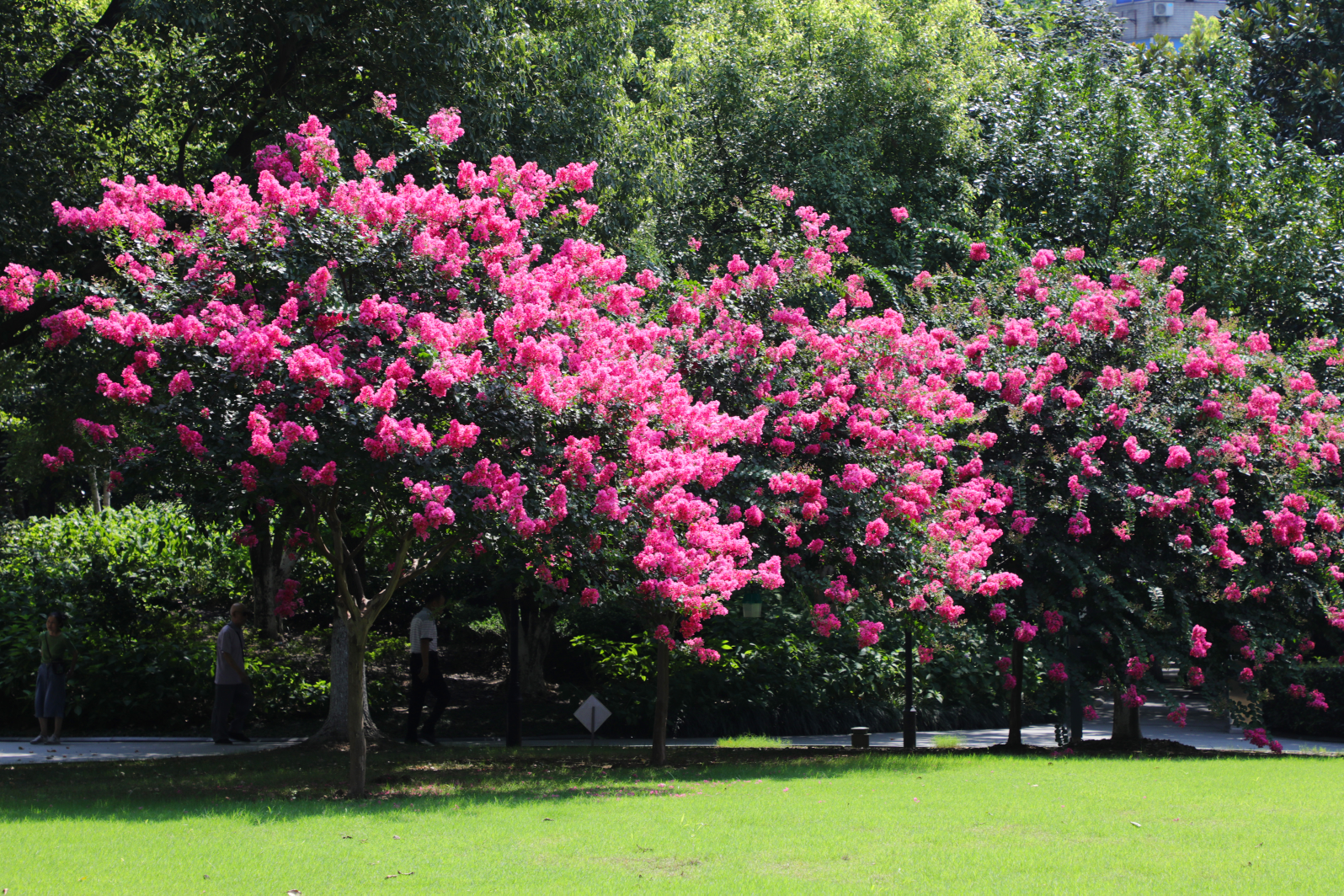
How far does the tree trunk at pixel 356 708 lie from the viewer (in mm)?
8828

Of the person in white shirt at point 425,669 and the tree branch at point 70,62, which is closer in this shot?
the tree branch at point 70,62

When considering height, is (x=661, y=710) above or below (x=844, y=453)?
below

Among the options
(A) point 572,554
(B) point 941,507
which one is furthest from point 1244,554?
(A) point 572,554

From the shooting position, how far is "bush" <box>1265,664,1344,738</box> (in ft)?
54.5

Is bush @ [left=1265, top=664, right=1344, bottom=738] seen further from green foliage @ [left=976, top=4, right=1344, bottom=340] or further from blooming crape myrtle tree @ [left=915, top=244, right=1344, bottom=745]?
green foliage @ [left=976, top=4, right=1344, bottom=340]

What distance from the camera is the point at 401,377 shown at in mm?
7902

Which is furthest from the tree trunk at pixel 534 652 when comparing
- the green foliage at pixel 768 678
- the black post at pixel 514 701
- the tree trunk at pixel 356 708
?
the tree trunk at pixel 356 708

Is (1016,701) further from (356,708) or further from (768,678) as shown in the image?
(356,708)

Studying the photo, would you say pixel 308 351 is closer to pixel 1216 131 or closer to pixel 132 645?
pixel 132 645

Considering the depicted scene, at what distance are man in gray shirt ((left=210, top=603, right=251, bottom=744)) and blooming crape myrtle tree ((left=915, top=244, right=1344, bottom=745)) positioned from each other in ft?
27.2

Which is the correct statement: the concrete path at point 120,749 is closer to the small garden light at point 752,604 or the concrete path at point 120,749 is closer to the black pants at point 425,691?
the black pants at point 425,691

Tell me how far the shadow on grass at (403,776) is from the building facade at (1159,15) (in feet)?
278

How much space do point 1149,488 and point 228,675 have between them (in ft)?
34.4

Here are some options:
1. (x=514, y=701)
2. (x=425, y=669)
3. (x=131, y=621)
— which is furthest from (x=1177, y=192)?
(x=131, y=621)
